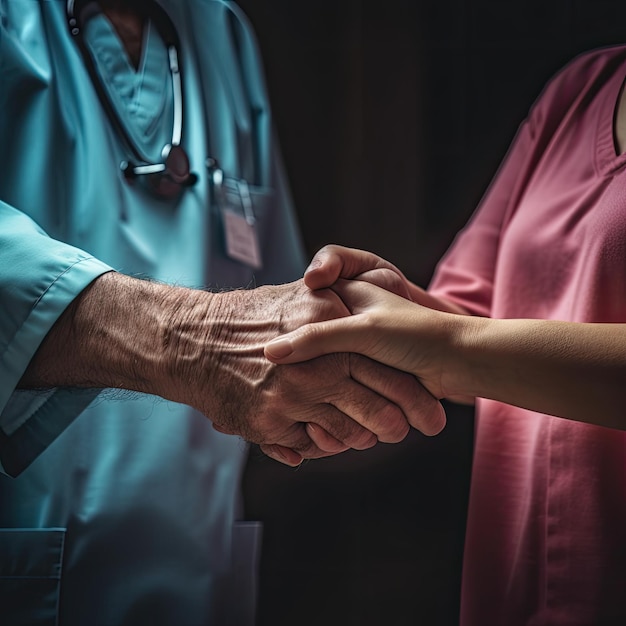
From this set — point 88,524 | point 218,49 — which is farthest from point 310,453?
point 218,49

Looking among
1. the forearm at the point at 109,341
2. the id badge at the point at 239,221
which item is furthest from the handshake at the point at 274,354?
the id badge at the point at 239,221

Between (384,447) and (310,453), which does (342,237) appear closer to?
(384,447)

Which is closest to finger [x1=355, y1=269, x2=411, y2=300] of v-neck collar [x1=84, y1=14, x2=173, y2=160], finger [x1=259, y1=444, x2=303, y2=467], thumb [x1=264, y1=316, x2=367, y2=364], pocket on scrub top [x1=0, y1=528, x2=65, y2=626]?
thumb [x1=264, y1=316, x2=367, y2=364]

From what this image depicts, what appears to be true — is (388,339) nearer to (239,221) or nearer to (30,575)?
(239,221)

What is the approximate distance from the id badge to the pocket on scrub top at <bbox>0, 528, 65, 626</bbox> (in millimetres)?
508

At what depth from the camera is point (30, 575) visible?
83cm

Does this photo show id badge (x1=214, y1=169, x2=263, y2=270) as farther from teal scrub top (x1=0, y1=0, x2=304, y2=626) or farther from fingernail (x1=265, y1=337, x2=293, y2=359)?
fingernail (x1=265, y1=337, x2=293, y2=359)

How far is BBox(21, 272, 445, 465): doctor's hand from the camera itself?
757 millimetres

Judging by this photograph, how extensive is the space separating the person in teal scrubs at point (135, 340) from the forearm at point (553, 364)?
0.13 m

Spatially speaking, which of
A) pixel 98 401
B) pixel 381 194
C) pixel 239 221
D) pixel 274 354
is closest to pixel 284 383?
pixel 274 354

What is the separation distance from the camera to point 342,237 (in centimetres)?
157

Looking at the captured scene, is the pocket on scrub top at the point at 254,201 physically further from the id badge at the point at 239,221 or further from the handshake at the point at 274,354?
the handshake at the point at 274,354

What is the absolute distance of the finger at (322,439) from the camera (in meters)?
0.85

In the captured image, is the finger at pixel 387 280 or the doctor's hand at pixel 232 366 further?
the finger at pixel 387 280
